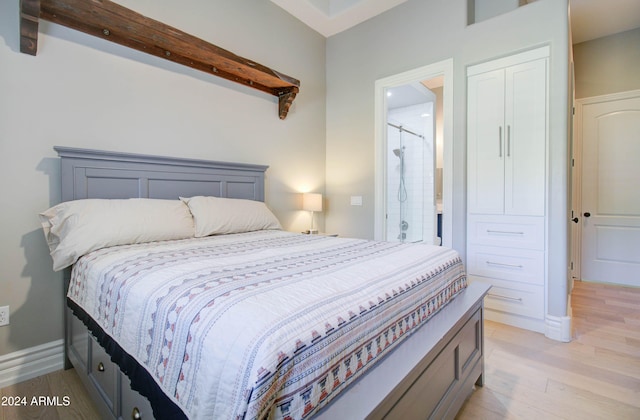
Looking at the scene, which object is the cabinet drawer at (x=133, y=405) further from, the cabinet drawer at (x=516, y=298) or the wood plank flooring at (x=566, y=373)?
the cabinet drawer at (x=516, y=298)

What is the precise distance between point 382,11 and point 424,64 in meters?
0.83

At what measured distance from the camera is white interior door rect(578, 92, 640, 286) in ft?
11.6

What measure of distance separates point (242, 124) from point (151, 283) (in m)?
2.17

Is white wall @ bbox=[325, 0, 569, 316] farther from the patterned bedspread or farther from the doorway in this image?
the patterned bedspread

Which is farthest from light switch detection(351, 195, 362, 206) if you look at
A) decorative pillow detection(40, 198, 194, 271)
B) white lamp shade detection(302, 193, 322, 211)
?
decorative pillow detection(40, 198, 194, 271)

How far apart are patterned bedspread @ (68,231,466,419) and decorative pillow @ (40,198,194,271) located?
109 millimetres

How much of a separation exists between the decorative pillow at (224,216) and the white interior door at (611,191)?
13.0ft

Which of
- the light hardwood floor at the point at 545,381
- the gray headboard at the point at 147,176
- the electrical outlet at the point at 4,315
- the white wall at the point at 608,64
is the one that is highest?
the white wall at the point at 608,64

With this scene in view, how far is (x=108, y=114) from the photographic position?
2109 mm

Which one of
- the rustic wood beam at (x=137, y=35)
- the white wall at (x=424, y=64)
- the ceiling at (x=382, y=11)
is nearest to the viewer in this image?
the rustic wood beam at (x=137, y=35)

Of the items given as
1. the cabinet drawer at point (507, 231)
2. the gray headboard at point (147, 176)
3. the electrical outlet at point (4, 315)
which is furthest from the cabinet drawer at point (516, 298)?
the electrical outlet at point (4, 315)

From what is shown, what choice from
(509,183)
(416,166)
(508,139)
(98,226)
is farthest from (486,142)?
(98,226)

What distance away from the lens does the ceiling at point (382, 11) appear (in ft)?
10.4

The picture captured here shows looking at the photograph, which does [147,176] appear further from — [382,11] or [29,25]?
[382,11]
